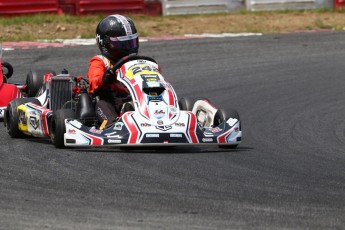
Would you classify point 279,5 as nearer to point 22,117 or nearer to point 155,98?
point 22,117

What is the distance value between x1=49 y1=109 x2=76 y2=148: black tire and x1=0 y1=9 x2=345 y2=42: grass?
7587 mm

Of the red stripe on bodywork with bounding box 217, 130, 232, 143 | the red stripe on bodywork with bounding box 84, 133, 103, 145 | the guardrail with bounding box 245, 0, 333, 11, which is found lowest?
the guardrail with bounding box 245, 0, 333, 11

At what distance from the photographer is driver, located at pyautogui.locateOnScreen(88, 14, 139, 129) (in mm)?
8852

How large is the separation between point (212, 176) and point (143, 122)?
1.28 metres

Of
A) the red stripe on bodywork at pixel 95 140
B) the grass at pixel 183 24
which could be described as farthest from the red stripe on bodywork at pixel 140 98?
the grass at pixel 183 24

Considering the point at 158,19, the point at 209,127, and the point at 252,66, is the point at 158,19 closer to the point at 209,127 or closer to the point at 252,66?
the point at 252,66

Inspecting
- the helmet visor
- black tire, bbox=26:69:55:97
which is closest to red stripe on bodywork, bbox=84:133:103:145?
the helmet visor

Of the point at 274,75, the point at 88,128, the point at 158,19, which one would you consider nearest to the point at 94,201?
the point at 88,128

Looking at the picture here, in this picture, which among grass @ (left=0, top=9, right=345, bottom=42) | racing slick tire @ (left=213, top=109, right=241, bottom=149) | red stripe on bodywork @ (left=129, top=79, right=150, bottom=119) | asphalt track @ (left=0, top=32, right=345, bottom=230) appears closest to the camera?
asphalt track @ (left=0, top=32, right=345, bottom=230)

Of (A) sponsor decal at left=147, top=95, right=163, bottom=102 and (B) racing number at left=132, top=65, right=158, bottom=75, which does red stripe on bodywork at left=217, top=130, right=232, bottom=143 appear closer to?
(A) sponsor decal at left=147, top=95, right=163, bottom=102

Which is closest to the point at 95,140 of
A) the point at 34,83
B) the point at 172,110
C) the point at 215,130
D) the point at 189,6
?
the point at 172,110

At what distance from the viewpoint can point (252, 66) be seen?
14508 millimetres

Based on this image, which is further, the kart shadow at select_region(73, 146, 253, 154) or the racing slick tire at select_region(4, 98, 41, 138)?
the racing slick tire at select_region(4, 98, 41, 138)

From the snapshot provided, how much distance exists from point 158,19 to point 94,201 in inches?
496
